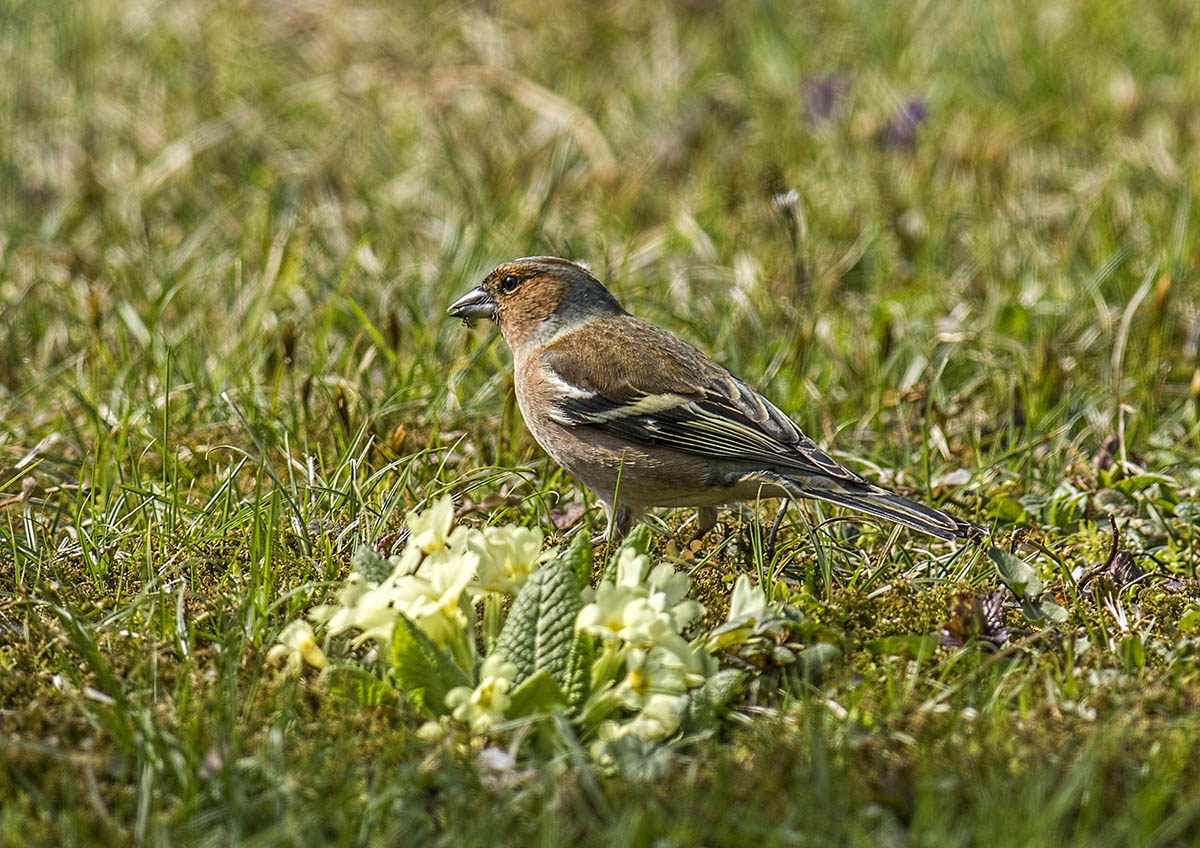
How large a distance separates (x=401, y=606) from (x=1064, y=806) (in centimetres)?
144

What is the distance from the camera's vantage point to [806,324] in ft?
19.6

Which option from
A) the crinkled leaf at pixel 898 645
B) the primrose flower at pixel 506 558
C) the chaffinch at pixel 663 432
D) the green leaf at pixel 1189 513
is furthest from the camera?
the green leaf at pixel 1189 513

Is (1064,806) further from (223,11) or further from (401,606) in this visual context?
(223,11)

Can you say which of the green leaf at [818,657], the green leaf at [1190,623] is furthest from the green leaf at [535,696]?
the green leaf at [1190,623]

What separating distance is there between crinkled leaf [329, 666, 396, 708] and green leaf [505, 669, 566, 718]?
0.31 meters

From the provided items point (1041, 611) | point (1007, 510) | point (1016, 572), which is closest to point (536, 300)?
point (1007, 510)

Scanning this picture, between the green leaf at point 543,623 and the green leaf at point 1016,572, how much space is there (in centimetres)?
126

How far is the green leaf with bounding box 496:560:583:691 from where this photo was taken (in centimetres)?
318

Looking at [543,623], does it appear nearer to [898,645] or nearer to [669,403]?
[898,645]

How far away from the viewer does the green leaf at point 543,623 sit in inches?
125

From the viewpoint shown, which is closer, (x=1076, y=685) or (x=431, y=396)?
(x=1076, y=685)

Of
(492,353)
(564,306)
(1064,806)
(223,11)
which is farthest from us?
(223,11)

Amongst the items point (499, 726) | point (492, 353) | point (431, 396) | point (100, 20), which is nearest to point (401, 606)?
point (499, 726)

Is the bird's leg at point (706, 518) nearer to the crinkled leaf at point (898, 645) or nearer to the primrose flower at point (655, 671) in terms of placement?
the crinkled leaf at point (898, 645)
